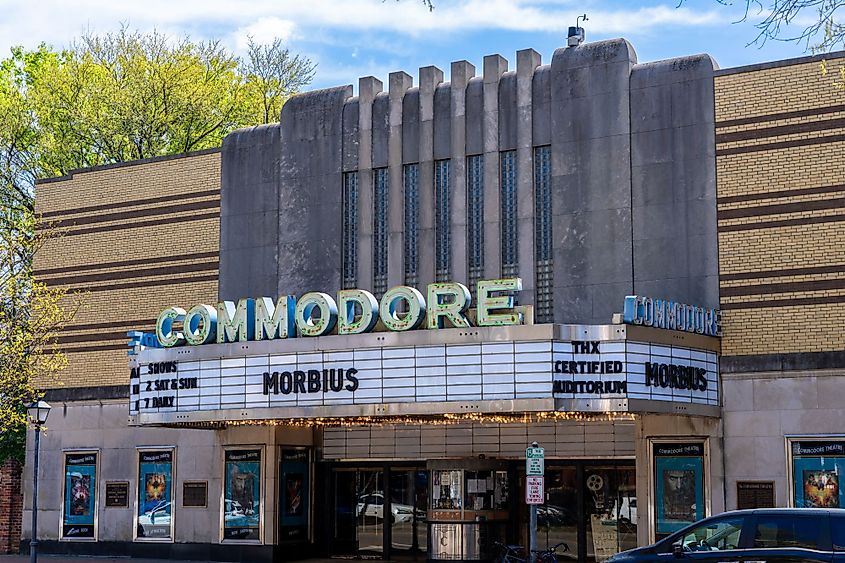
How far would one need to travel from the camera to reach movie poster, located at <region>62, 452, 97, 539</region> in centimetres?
3425

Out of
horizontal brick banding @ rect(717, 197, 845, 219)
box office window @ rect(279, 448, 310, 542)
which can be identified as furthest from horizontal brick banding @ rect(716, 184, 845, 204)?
box office window @ rect(279, 448, 310, 542)

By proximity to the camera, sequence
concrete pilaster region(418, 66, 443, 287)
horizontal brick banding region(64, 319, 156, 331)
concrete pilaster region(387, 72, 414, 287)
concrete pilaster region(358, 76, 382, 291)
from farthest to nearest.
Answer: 1. horizontal brick banding region(64, 319, 156, 331)
2. concrete pilaster region(358, 76, 382, 291)
3. concrete pilaster region(387, 72, 414, 287)
4. concrete pilaster region(418, 66, 443, 287)

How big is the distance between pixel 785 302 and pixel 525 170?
21.5 feet

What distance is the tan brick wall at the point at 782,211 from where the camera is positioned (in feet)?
85.5

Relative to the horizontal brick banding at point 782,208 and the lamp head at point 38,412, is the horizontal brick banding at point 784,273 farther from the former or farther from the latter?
the lamp head at point 38,412

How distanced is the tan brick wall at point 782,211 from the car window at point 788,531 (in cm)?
821

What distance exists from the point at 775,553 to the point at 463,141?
14446 mm

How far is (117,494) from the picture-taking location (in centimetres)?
3397

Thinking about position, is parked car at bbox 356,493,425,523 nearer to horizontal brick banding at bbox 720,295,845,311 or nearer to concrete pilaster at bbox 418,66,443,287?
concrete pilaster at bbox 418,66,443,287

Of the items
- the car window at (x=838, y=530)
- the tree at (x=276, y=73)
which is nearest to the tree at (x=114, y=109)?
the tree at (x=276, y=73)

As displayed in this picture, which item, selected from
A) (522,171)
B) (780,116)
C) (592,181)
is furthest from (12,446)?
(780,116)

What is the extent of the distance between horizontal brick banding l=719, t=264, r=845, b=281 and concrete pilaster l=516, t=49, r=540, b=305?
14.4ft

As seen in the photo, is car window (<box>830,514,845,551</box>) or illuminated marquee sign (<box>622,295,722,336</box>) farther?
illuminated marquee sign (<box>622,295,722,336</box>)

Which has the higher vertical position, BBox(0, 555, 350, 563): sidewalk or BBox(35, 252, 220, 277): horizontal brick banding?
BBox(35, 252, 220, 277): horizontal brick banding
